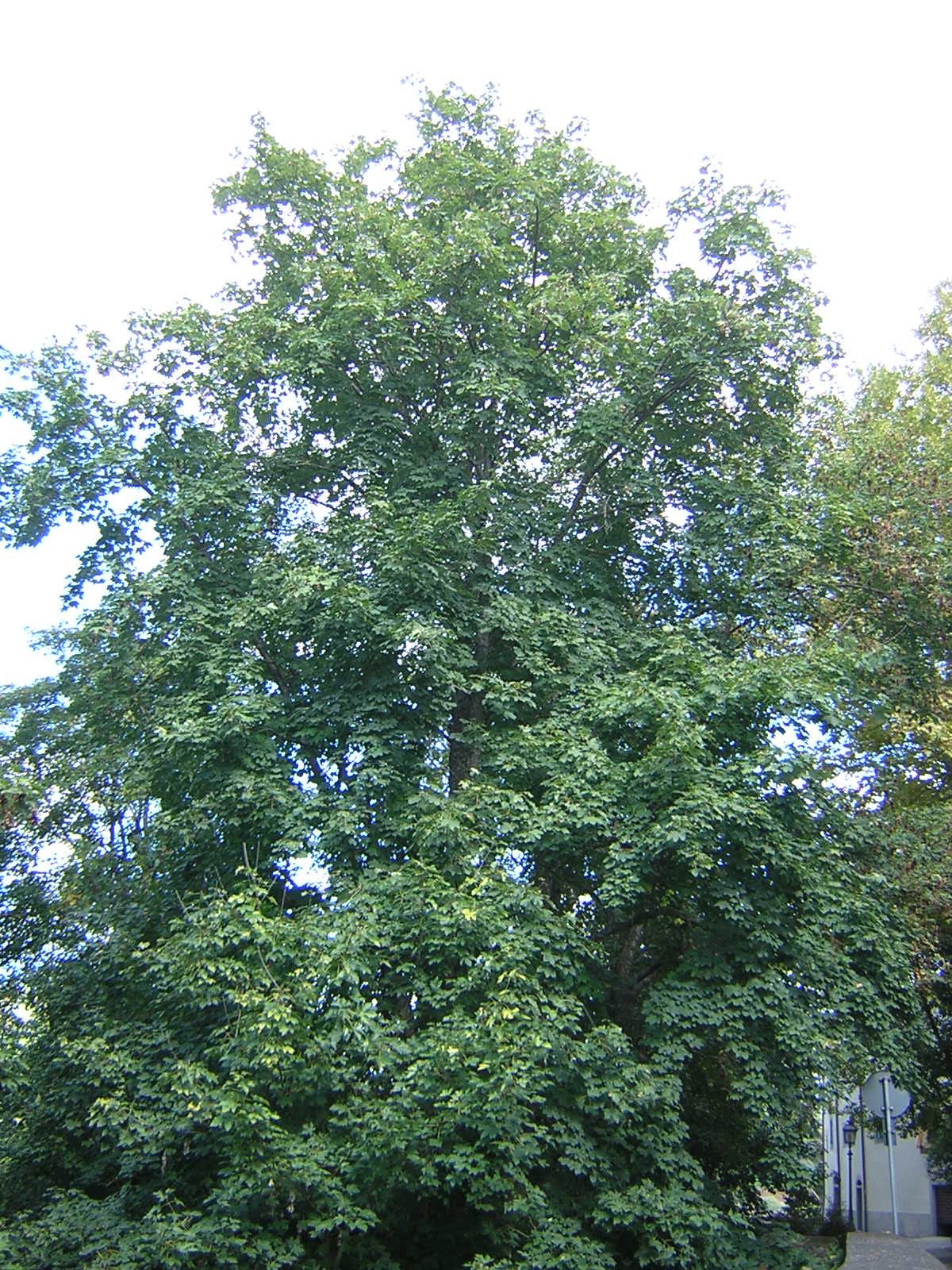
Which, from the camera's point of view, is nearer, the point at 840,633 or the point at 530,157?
the point at 840,633

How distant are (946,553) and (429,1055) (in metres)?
9.08

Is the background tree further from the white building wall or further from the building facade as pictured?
the white building wall

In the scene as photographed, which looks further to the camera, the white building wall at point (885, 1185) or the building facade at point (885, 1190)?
the white building wall at point (885, 1185)

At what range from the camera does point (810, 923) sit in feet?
38.9

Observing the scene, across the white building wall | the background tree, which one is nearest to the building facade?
the white building wall

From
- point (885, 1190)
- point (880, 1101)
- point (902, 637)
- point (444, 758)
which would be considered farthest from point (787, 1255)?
point (885, 1190)

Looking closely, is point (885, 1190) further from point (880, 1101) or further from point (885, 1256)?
point (885, 1256)

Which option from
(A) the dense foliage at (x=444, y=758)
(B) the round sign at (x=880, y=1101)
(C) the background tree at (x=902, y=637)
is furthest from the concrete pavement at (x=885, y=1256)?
(A) the dense foliage at (x=444, y=758)

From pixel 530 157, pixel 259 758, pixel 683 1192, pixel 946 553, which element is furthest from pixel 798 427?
pixel 683 1192

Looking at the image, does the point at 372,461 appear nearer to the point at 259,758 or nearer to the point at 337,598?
the point at 337,598

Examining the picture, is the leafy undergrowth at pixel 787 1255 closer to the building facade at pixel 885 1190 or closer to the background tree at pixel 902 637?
the background tree at pixel 902 637

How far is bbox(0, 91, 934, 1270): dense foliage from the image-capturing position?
1044cm

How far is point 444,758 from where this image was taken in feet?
47.4

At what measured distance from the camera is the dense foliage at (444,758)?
411 inches
